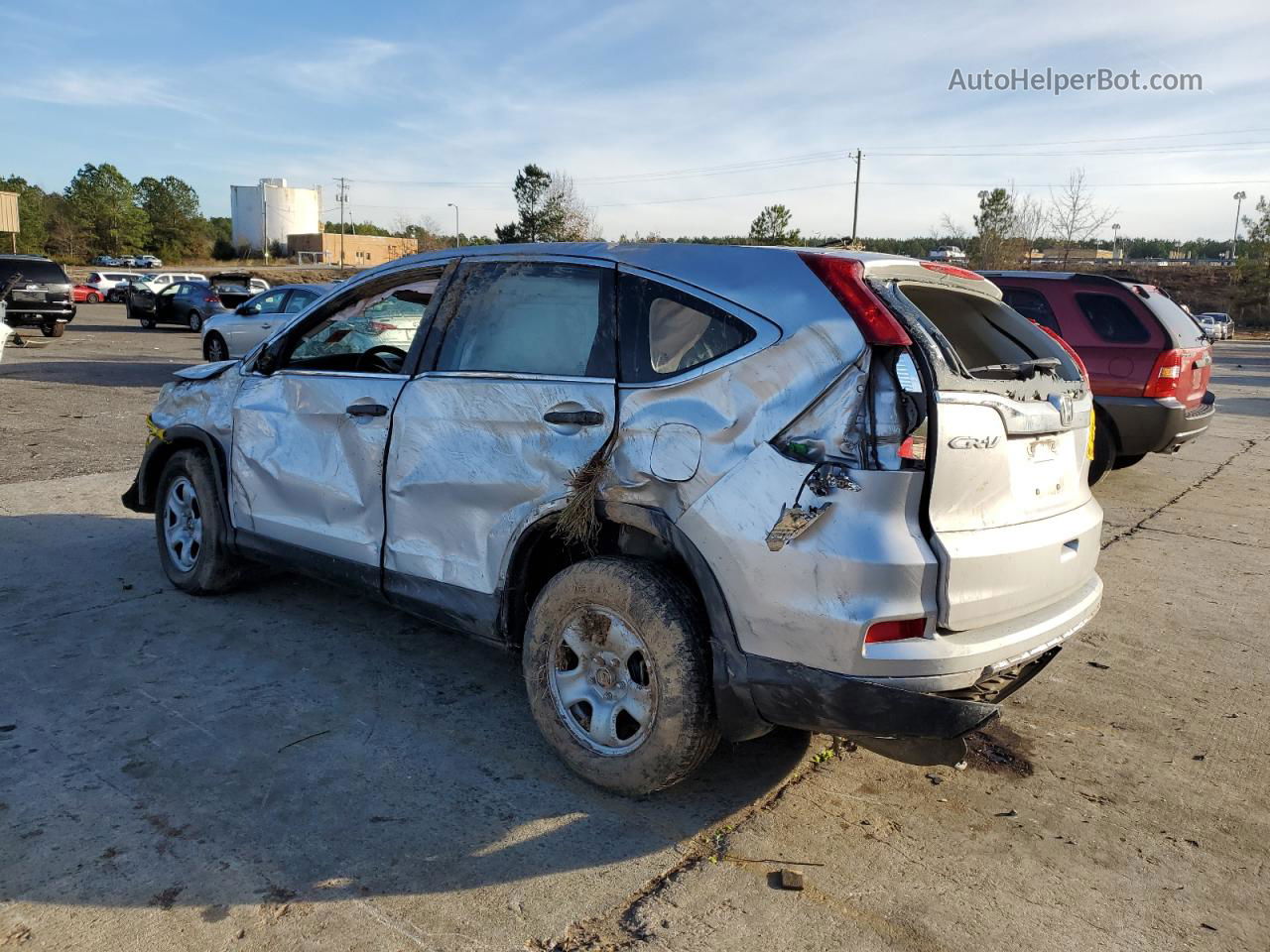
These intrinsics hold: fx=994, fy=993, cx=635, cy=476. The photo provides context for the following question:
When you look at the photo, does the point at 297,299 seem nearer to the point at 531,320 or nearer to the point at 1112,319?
the point at 1112,319

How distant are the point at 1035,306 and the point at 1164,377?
1224 millimetres

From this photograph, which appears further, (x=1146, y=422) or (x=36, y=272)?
(x=36, y=272)

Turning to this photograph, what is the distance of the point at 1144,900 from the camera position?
9.42 feet

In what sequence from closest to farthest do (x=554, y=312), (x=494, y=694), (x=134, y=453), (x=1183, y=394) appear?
(x=554, y=312)
(x=494, y=694)
(x=1183, y=394)
(x=134, y=453)

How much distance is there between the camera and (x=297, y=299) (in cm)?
1648

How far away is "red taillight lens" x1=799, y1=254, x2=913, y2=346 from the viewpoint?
2.87m

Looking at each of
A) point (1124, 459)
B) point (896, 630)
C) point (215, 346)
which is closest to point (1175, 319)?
point (1124, 459)

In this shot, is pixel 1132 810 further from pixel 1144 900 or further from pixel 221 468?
pixel 221 468

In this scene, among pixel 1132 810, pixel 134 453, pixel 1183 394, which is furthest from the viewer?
pixel 134 453

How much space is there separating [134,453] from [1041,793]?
8372 millimetres

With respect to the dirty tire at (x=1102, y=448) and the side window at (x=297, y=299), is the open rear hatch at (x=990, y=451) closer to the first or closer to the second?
the dirty tire at (x=1102, y=448)

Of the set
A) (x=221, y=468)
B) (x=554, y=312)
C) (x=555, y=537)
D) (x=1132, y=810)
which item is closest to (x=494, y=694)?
(x=555, y=537)

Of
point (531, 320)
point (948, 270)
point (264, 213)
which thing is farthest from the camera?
point (264, 213)

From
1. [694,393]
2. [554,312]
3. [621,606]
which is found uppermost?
[554,312]
